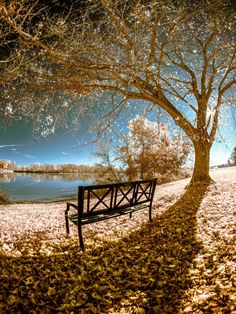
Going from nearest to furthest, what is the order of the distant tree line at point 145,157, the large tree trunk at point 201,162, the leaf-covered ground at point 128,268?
1. the leaf-covered ground at point 128,268
2. the large tree trunk at point 201,162
3. the distant tree line at point 145,157

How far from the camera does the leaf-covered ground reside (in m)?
3.20

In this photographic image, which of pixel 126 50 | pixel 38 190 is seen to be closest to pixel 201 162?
pixel 126 50

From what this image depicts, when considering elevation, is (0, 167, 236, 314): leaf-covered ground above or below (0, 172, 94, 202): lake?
above

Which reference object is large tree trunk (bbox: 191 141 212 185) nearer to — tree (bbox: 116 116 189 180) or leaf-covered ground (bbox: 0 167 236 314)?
leaf-covered ground (bbox: 0 167 236 314)

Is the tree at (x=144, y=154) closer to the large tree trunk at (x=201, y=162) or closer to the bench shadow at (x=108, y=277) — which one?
the large tree trunk at (x=201, y=162)

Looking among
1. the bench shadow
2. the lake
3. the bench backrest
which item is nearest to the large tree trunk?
the bench backrest

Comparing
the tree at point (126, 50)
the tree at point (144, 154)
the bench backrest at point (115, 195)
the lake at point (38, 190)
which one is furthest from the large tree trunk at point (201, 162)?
the lake at point (38, 190)

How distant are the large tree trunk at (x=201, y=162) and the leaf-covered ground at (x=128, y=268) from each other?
5.42 m

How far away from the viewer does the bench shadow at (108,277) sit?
326 cm

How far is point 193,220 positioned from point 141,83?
21.4 feet

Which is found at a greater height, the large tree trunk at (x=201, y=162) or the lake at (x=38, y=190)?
the large tree trunk at (x=201, y=162)

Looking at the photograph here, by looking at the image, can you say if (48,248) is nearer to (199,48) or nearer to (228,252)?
(228,252)

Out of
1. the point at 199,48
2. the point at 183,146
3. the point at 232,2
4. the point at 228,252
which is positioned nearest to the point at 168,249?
the point at 228,252

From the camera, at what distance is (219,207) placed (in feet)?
24.1
